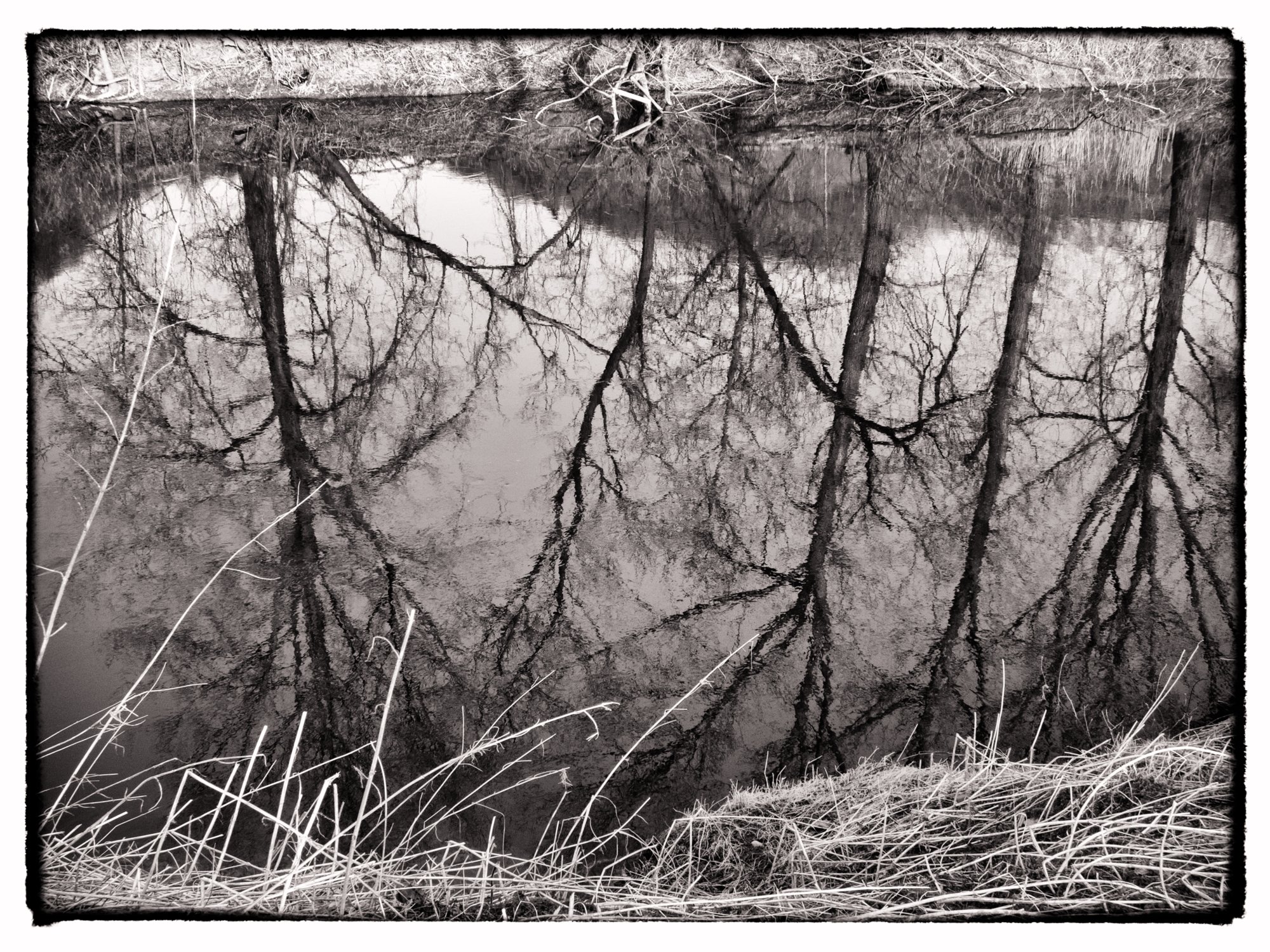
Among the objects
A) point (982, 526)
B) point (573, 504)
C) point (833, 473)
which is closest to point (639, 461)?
point (573, 504)

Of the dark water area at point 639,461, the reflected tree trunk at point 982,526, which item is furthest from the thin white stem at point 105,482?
the reflected tree trunk at point 982,526

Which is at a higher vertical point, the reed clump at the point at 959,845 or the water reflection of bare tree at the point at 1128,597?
the water reflection of bare tree at the point at 1128,597

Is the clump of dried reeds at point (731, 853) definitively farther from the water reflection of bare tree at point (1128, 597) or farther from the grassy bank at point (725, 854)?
the water reflection of bare tree at point (1128, 597)

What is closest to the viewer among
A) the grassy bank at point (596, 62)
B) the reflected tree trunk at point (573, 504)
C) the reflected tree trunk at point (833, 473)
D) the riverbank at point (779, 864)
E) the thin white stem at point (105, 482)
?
the riverbank at point (779, 864)

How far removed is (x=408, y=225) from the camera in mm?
3908

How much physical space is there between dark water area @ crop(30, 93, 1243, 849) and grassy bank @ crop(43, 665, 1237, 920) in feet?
0.28

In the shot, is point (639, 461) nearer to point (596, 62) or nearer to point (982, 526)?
point (982, 526)

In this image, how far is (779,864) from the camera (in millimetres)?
1719

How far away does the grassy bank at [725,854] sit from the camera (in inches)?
66.0

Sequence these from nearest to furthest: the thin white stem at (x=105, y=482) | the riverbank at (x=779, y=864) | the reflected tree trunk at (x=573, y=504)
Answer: the riverbank at (x=779, y=864) < the thin white stem at (x=105, y=482) < the reflected tree trunk at (x=573, y=504)

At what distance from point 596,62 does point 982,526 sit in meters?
2.68

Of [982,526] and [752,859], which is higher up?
[982,526]

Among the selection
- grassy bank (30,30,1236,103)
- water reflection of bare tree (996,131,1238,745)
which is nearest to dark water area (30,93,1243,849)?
water reflection of bare tree (996,131,1238,745)

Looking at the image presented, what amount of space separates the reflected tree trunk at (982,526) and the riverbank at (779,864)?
0.58 feet
